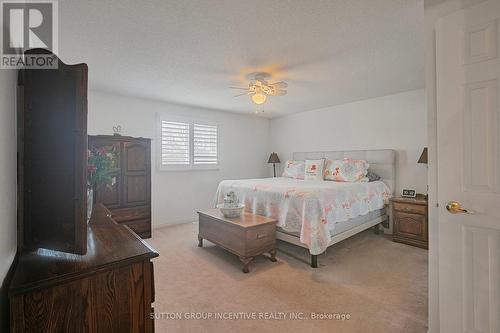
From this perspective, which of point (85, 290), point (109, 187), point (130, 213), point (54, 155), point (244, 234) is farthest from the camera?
point (130, 213)

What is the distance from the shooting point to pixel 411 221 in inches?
132

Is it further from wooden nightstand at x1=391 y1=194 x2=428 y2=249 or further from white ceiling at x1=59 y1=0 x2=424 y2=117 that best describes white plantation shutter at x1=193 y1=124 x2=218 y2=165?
wooden nightstand at x1=391 y1=194 x2=428 y2=249

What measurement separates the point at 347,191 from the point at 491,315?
198cm

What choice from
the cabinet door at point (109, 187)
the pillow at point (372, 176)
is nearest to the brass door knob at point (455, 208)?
the pillow at point (372, 176)

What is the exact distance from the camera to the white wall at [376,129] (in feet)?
12.2

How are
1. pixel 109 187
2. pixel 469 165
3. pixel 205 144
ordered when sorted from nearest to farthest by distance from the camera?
pixel 469 165 < pixel 109 187 < pixel 205 144

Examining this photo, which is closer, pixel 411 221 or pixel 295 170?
pixel 411 221

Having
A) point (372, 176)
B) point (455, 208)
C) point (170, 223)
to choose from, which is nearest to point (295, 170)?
point (372, 176)

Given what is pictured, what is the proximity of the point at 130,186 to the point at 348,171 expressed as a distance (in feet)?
11.6

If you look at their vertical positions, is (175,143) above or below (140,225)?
above

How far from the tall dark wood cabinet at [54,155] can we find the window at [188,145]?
3.51 m

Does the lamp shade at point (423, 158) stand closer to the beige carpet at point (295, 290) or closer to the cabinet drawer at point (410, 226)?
the cabinet drawer at point (410, 226)

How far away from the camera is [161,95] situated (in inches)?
156

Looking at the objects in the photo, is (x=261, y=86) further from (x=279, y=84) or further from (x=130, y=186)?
(x=130, y=186)
